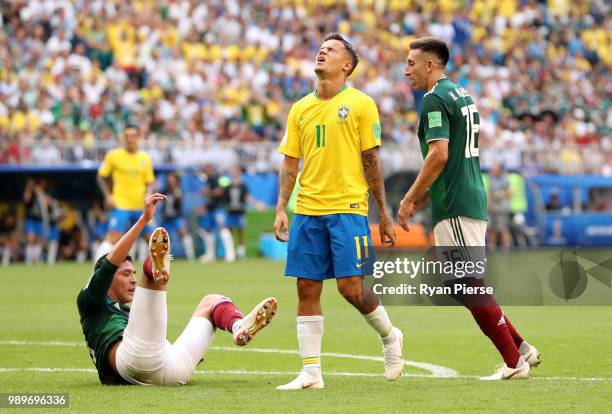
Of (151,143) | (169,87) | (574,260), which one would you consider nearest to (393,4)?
(169,87)

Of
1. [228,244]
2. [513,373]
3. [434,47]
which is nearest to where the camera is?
[513,373]

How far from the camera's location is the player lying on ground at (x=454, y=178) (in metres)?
8.80

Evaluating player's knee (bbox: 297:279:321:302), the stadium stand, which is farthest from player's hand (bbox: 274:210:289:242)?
the stadium stand

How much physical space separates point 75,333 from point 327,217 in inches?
211

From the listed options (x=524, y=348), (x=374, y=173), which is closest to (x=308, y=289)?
(x=374, y=173)

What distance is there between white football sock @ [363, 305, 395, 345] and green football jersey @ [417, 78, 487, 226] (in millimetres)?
836

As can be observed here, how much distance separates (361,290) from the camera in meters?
8.71

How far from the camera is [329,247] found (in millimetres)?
8703

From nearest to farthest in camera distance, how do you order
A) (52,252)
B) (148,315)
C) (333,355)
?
1. (148,315)
2. (333,355)
3. (52,252)

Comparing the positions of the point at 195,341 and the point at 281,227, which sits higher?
the point at 281,227

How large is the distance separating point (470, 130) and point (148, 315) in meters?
2.69

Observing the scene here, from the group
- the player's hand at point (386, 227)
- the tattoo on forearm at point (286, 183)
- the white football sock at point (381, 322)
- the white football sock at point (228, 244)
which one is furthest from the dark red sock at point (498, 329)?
the white football sock at point (228, 244)

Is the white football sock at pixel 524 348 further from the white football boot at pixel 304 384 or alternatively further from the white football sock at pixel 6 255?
the white football sock at pixel 6 255

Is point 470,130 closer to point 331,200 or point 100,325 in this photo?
point 331,200
